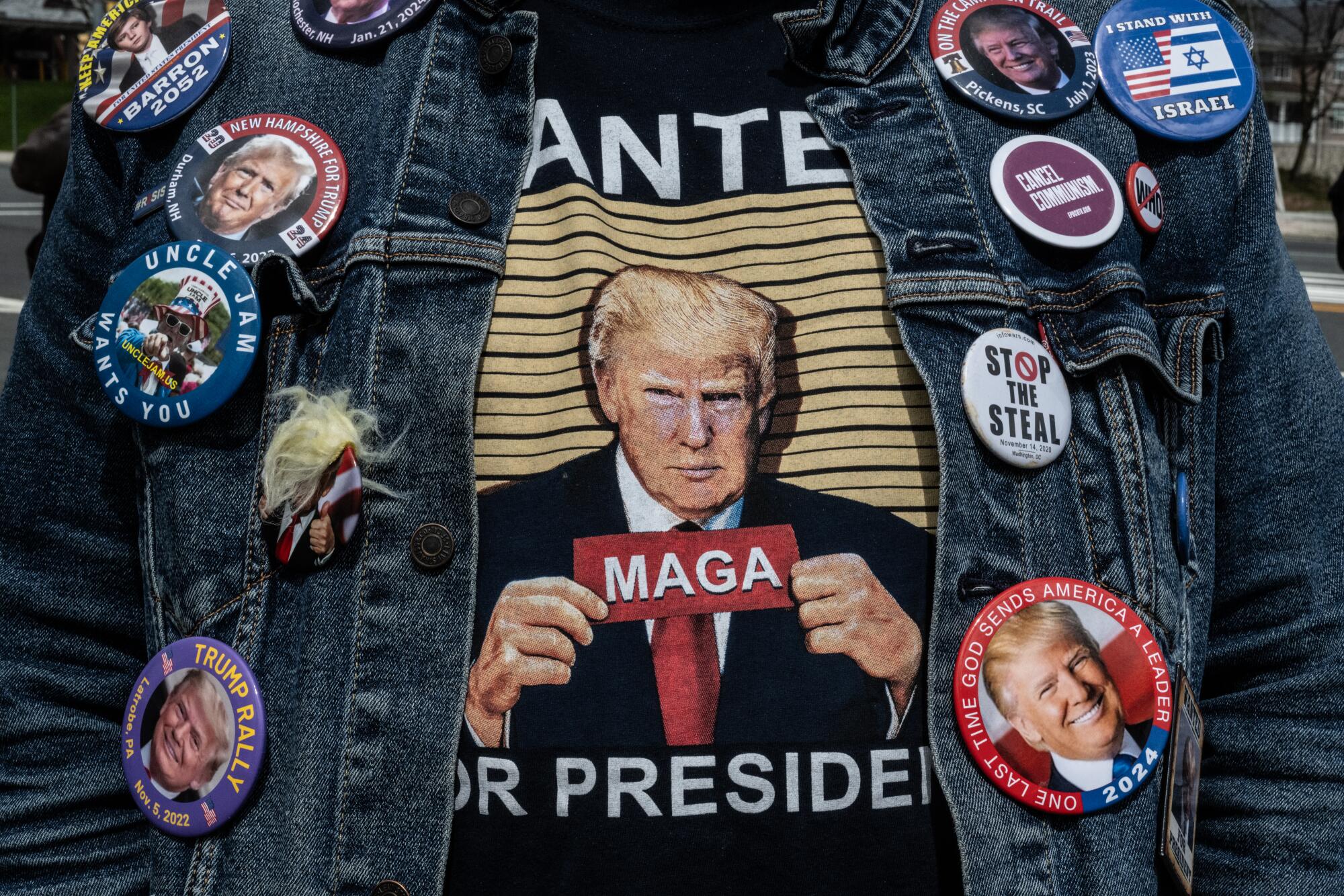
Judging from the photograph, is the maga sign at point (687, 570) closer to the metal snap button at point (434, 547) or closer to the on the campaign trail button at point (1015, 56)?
the metal snap button at point (434, 547)

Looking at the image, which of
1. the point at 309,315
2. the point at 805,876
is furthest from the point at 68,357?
the point at 805,876

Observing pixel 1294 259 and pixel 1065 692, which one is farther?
pixel 1294 259

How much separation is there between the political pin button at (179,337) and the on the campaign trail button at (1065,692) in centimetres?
73

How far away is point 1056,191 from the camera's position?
1259 millimetres

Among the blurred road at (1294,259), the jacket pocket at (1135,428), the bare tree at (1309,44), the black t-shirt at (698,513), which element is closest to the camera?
the black t-shirt at (698,513)

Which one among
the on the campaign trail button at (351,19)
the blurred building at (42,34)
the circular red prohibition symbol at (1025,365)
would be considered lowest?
the circular red prohibition symbol at (1025,365)

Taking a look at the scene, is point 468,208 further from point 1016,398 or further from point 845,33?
point 1016,398

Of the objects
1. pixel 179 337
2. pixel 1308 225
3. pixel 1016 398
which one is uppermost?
pixel 179 337

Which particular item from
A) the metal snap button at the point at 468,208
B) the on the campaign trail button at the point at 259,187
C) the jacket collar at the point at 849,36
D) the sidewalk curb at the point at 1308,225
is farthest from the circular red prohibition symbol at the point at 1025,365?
the sidewalk curb at the point at 1308,225

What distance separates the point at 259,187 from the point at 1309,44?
123 feet

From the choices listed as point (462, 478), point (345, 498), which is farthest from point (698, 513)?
point (345, 498)

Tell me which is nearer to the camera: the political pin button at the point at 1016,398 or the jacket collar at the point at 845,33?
the political pin button at the point at 1016,398

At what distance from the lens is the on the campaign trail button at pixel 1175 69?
1313 millimetres

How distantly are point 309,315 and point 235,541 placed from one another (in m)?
0.22
